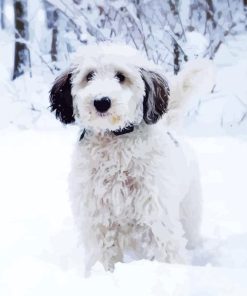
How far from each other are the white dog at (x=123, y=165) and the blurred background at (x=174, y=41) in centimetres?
370

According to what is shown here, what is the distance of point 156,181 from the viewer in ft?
9.70

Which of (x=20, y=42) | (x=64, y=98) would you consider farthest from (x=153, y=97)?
(x=20, y=42)

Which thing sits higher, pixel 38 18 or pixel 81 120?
pixel 81 120

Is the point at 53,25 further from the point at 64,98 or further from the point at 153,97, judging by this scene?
the point at 153,97

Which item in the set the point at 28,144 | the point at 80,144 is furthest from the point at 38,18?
the point at 80,144

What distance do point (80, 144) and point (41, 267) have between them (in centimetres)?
74

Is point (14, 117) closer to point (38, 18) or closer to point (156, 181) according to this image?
point (38, 18)

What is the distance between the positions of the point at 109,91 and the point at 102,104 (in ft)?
0.21

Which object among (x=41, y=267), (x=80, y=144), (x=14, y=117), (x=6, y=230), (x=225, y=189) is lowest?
(x=14, y=117)

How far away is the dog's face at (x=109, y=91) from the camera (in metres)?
2.75

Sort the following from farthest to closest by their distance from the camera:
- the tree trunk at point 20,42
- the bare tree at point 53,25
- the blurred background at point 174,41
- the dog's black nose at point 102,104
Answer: the tree trunk at point 20,42 < the bare tree at point 53,25 < the blurred background at point 174,41 < the dog's black nose at point 102,104

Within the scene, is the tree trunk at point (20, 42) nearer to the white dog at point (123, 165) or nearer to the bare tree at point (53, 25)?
the bare tree at point (53, 25)

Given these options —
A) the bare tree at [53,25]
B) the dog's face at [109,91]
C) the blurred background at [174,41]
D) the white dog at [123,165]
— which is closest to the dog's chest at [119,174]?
the white dog at [123,165]

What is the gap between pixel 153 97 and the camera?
3.05 meters
